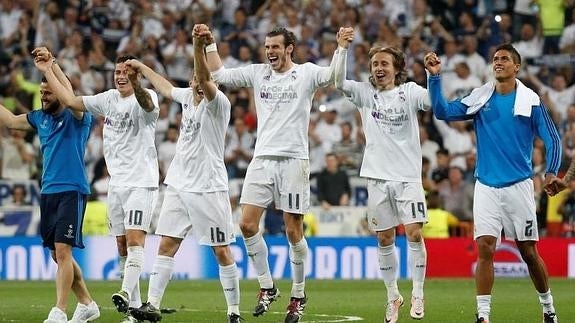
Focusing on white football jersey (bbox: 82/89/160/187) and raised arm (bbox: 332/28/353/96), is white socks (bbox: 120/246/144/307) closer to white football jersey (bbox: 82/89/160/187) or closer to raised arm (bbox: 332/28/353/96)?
white football jersey (bbox: 82/89/160/187)

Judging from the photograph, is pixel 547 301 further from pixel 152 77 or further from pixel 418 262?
pixel 152 77

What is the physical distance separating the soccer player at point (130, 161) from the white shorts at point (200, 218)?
83cm

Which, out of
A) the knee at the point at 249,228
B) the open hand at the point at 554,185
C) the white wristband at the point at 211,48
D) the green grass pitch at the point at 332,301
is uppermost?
the white wristband at the point at 211,48

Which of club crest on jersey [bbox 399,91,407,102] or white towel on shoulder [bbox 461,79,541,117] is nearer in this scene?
white towel on shoulder [bbox 461,79,541,117]

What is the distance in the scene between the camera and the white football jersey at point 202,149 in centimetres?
1409

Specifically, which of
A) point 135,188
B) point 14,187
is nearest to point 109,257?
point 14,187

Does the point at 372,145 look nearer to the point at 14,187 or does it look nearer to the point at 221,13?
the point at 14,187

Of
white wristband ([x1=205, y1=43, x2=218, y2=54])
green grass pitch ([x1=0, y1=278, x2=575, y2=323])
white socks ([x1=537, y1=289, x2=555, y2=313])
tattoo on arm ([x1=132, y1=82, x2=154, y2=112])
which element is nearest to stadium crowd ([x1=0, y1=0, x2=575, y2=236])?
green grass pitch ([x1=0, y1=278, x2=575, y2=323])

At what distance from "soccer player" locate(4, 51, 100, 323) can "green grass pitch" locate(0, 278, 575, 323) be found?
4.83 ft

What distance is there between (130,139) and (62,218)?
1.56 m

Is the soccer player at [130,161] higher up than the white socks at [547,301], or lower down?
higher up

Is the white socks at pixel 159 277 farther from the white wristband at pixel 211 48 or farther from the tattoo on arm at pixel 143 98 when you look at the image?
the white wristband at pixel 211 48

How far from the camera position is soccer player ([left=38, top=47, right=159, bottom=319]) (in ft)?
49.0

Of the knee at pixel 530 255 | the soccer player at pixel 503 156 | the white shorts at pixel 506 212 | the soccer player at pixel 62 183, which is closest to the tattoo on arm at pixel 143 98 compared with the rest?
the soccer player at pixel 62 183
